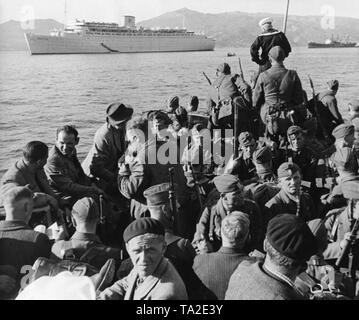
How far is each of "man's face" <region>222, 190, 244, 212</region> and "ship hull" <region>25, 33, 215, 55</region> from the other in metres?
74.7

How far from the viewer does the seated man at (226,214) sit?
15.0 ft

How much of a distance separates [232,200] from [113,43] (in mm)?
77815

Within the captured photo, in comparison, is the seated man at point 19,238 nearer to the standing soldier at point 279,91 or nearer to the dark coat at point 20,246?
the dark coat at point 20,246

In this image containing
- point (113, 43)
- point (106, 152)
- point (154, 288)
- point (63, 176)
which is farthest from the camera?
point (113, 43)

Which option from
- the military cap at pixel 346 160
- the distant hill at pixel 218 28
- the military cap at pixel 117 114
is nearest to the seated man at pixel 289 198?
the military cap at pixel 346 160

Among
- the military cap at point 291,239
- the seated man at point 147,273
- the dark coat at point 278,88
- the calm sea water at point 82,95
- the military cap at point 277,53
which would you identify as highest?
the military cap at point 277,53

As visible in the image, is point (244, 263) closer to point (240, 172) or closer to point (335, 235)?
point (335, 235)

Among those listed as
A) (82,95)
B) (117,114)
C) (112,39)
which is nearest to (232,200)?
(117,114)

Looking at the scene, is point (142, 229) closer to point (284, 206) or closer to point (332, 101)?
point (284, 206)

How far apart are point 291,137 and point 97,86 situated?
28.6 meters

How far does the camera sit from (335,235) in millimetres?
4461

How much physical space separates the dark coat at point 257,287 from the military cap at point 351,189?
6.59 feet

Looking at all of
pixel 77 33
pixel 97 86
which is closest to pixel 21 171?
pixel 97 86

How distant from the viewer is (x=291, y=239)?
9.76 feet
